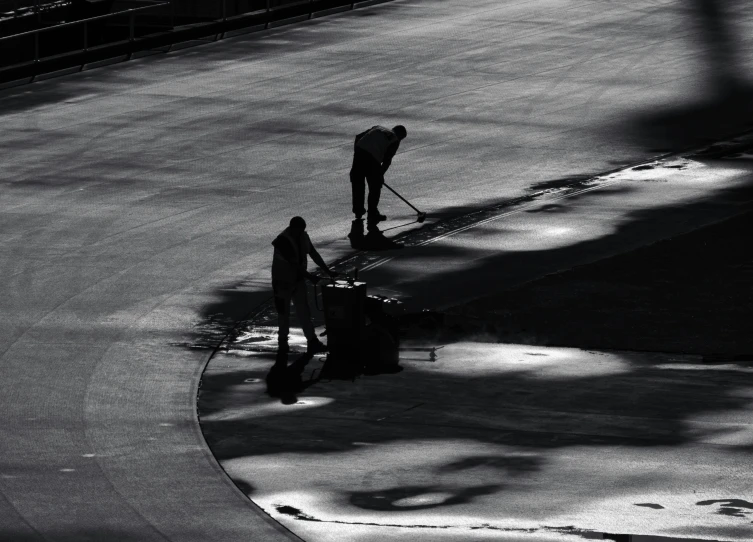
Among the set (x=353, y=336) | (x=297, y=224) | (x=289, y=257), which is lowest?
(x=353, y=336)

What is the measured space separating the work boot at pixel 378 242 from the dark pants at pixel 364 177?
389mm

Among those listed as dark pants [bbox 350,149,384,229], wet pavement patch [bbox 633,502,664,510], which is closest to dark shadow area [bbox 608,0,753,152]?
dark pants [bbox 350,149,384,229]

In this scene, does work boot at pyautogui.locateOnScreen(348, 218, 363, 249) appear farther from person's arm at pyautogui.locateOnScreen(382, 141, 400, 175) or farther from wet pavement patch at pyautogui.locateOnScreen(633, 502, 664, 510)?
wet pavement patch at pyautogui.locateOnScreen(633, 502, 664, 510)

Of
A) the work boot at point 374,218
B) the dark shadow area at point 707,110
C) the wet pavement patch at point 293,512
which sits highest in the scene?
the dark shadow area at point 707,110

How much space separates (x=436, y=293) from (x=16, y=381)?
5.67m

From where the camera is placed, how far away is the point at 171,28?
36844 millimetres

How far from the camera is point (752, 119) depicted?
29047mm

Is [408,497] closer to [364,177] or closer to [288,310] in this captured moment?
[288,310]

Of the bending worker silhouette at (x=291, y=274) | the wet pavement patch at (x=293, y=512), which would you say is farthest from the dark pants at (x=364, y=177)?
the wet pavement patch at (x=293, y=512)

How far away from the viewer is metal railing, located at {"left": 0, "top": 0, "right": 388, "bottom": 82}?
110 feet

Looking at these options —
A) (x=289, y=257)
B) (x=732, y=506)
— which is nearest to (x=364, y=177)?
(x=289, y=257)

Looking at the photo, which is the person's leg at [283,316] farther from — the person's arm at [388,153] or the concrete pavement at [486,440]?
the person's arm at [388,153]

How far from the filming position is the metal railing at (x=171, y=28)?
110ft

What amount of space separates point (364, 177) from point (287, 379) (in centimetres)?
606
